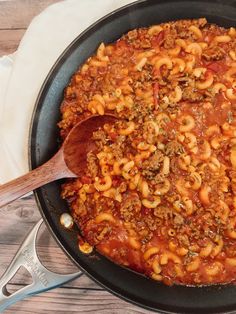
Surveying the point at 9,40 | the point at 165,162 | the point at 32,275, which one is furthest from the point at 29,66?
the point at 32,275

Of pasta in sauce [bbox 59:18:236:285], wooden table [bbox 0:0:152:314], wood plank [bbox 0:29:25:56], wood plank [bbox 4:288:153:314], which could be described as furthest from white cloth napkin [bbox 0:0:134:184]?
wood plank [bbox 4:288:153:314]

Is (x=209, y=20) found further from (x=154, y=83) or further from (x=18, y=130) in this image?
(x=18, y=130)

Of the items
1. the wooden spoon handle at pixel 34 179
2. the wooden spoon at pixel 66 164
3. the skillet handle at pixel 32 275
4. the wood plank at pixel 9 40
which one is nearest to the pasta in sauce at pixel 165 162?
the wooden spoon at pixel 66 164

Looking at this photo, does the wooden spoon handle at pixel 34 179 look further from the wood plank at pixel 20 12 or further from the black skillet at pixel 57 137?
the wood plank at pixel 20 12

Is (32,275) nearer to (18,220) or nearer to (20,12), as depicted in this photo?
Answer: (18,220)

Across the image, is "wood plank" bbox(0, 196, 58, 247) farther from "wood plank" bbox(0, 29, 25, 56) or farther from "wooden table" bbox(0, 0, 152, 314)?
"wood plank" bbox(0, 29, 25, 56)

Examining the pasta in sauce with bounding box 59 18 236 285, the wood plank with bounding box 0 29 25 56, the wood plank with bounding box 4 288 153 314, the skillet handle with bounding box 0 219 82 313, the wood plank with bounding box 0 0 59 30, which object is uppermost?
the wood plank with bounding box 0 0 59 30
